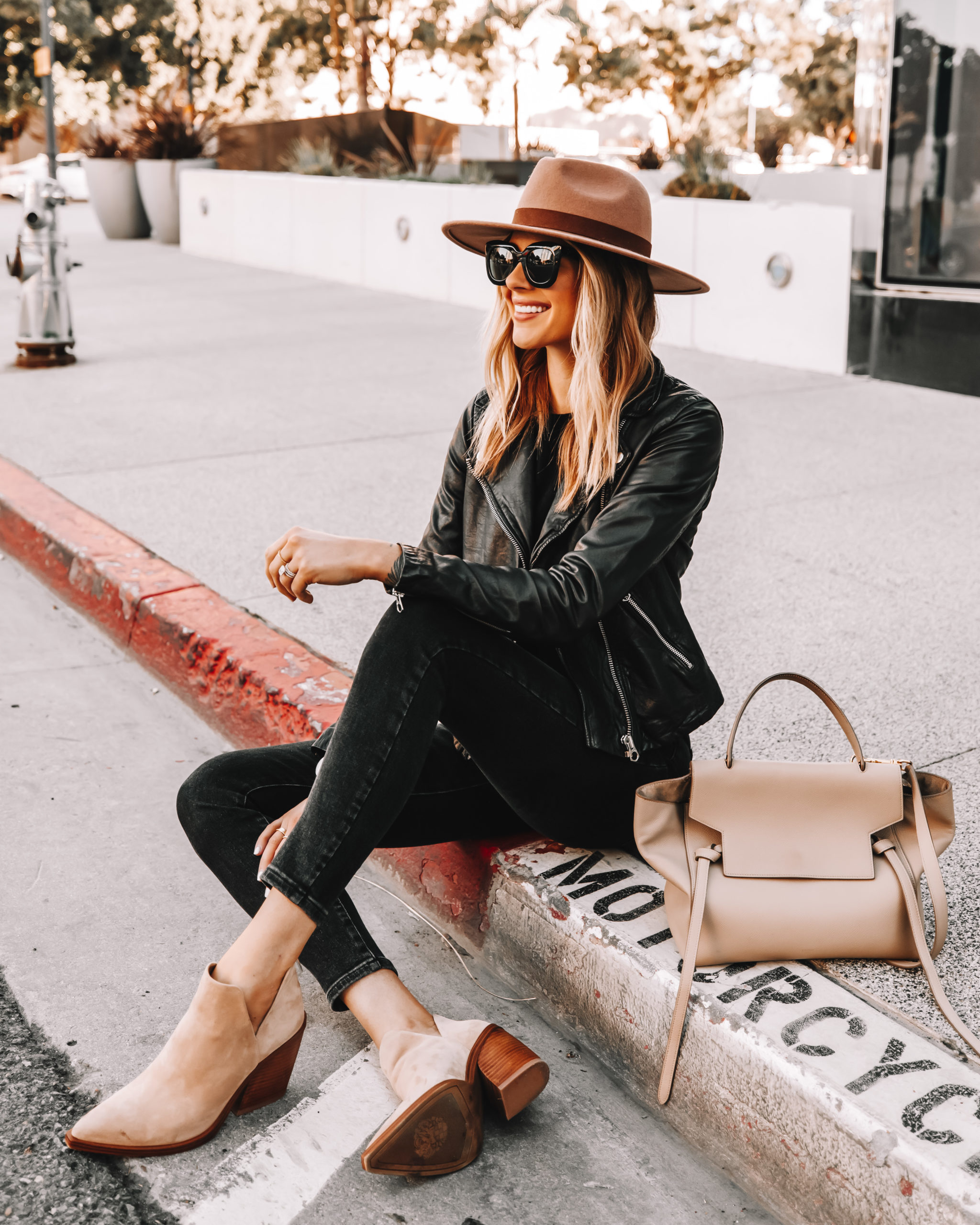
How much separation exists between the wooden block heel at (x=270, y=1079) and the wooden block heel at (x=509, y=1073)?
33 centimetres

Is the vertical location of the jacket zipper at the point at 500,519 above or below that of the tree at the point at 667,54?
below

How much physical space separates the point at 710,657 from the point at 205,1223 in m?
2.30

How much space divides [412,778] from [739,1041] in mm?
683

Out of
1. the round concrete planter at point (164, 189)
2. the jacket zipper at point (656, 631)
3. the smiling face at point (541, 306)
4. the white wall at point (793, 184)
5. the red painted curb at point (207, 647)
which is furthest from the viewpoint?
the round concrete planter at point (164, 189)

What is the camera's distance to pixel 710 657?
3.88 metres

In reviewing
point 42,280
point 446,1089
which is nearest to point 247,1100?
point 446,1089

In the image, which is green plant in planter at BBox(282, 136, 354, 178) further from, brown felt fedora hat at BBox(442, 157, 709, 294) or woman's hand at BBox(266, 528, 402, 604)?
woman's hand at BBox(266, 528, 402, 604)

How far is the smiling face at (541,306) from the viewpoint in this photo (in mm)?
2564

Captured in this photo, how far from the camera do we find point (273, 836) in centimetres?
247

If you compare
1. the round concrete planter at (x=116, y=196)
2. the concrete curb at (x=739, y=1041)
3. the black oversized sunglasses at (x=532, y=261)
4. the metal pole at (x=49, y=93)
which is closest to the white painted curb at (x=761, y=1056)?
the concrete curb at (x=739, y=1041)

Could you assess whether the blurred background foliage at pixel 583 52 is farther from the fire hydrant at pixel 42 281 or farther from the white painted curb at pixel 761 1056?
the white painted curb at pixel 761 1056

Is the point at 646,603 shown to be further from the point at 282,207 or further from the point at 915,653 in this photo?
the point at 282,207

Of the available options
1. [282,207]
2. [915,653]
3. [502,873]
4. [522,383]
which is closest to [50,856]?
[502,873]

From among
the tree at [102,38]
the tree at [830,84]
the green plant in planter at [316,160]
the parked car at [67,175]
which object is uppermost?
the tree at [102,38]
